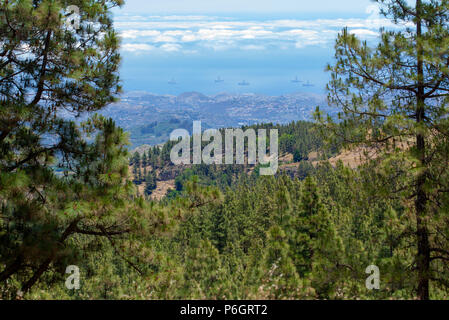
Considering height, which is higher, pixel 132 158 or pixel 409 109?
pixel 409 109

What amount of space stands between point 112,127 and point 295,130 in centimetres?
17778

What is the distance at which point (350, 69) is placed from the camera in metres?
9.23

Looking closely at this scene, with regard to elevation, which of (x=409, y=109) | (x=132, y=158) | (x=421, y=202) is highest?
(x=409, y=109)

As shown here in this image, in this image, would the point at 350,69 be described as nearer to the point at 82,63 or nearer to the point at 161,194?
the point at 82,63

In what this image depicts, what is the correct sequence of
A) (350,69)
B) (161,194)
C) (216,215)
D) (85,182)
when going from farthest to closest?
1. (161,194)
2. (216,215)
3. (350,69)
4. (85,182)

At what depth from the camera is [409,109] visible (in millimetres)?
8719

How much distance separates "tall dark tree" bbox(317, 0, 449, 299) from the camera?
26.1 ft

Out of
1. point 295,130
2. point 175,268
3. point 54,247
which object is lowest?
point 295,130

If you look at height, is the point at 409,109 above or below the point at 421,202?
above

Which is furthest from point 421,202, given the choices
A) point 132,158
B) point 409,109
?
point 132,158

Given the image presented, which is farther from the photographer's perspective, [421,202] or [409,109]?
[409,109]

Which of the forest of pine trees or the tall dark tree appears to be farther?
the tall dark tree

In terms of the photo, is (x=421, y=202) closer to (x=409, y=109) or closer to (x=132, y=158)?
(x=409, y=109)
